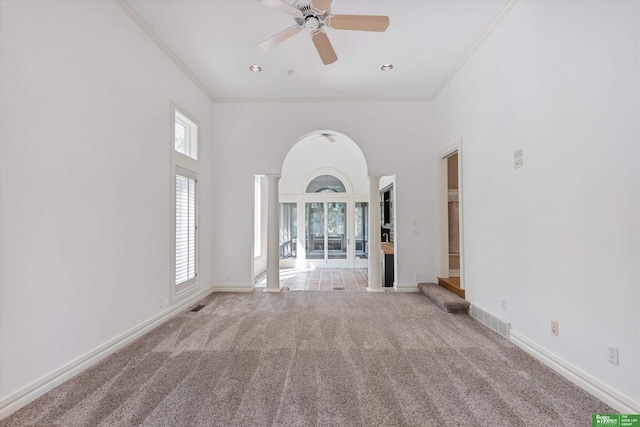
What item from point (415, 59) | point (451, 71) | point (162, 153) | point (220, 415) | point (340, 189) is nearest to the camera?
point (220, 415)

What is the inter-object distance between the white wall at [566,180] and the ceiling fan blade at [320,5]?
184 cm

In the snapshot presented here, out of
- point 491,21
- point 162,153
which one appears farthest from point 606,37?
point 162,153

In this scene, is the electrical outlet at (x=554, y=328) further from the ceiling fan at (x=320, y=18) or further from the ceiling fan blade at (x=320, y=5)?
the ceiling fan blade at (x=320, y=5)

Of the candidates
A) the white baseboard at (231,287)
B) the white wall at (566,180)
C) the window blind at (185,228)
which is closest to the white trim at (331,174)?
the white baseboard at (231,287)

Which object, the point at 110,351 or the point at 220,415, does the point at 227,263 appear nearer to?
the point at 110,351

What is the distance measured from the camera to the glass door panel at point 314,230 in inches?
339

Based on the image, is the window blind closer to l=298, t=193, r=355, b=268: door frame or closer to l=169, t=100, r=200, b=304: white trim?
l=169, t=100, r=200, b=304: white trim

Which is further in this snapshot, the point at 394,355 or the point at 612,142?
the point at 394,355

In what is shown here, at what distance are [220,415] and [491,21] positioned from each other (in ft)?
14.2

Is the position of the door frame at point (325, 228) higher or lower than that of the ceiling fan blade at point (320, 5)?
lower

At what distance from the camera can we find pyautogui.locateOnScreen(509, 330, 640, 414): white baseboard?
1782 mm

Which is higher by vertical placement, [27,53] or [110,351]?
[27,53]

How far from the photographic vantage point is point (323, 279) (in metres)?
6.72

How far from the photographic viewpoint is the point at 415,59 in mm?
3783
